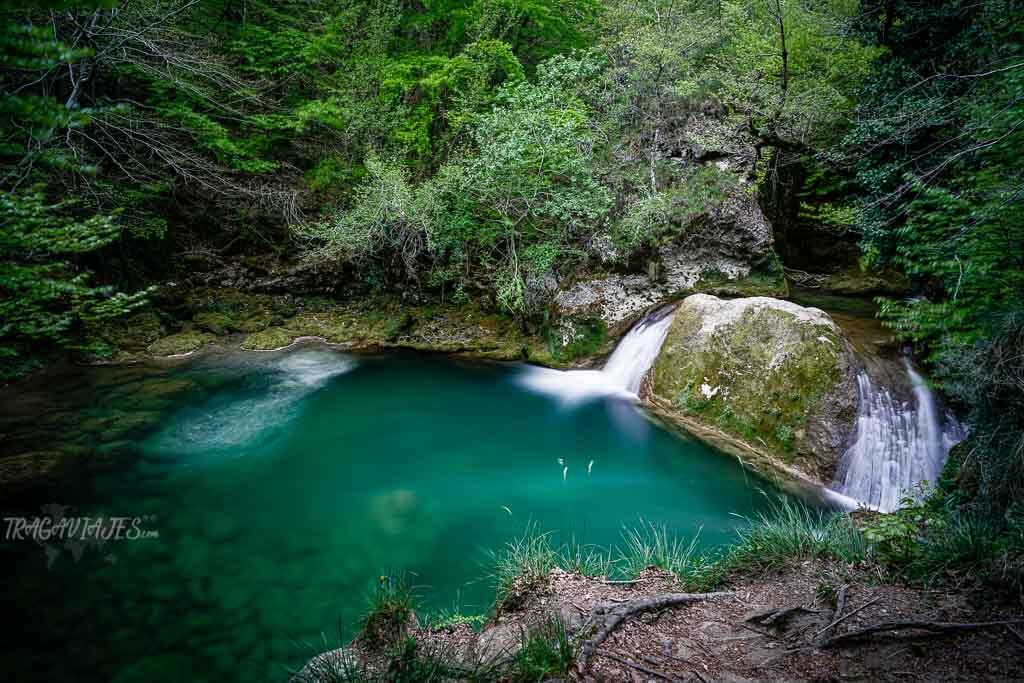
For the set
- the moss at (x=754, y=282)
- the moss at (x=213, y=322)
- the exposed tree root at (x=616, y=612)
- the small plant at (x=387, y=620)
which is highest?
the moss at (x=754, y=282)

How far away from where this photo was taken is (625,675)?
2.62 m

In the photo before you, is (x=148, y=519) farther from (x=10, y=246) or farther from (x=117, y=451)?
(x=10, y=246)

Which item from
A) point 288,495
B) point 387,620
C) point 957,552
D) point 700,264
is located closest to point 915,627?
point 957,552

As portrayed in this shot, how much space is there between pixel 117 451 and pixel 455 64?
33.5 feet

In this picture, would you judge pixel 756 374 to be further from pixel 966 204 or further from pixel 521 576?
pixel 521 576

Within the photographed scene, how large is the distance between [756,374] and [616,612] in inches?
227

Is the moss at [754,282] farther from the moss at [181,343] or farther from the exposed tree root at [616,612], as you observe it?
the moss at [181,343]

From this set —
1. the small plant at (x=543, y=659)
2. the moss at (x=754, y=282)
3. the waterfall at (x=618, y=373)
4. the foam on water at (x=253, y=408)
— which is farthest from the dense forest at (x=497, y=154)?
the small plant at (x=543, y=659)

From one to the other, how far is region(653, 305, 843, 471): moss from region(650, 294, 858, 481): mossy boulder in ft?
0.04

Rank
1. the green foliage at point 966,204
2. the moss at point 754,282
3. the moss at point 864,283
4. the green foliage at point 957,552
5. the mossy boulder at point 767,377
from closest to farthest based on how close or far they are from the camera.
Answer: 1. the green foliage at point 957,552
2. the green foliage at point 966,204
3. the mossy boulder at point 767,377
4. the moss at point 754,282
5. the moss at point 864,283

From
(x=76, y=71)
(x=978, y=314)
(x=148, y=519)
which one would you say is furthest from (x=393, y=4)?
→ (x=978, y=314)

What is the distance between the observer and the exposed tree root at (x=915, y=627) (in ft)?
8.47

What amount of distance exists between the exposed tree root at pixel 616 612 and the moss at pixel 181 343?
1137cm

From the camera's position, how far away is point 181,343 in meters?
11.1
